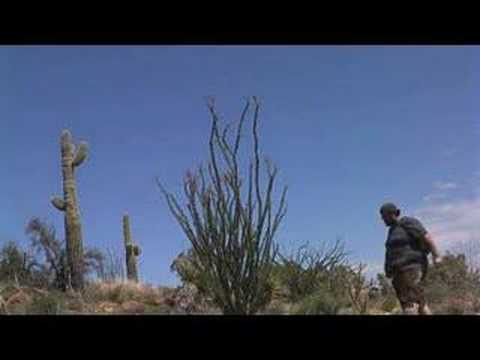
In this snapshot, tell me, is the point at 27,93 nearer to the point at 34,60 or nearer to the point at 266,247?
the point at 34,60

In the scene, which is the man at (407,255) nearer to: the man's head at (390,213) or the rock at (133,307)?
the man's head at (390,213)

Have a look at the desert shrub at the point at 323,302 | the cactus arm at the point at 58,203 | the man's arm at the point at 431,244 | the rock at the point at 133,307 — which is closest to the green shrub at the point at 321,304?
the desert shrub at the point at 323,302

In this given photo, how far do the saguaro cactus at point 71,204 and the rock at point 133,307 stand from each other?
33.5 inches

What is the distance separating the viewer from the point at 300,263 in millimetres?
8273

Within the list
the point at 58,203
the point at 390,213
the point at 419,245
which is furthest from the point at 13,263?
the point at 419,245

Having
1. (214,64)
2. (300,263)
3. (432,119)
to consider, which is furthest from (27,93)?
(432,119)

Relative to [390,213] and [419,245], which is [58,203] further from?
[419,245]

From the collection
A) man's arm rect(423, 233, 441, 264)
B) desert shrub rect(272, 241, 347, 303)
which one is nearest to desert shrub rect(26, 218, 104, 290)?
desert shrub rect(272, 241, 347, 303)
